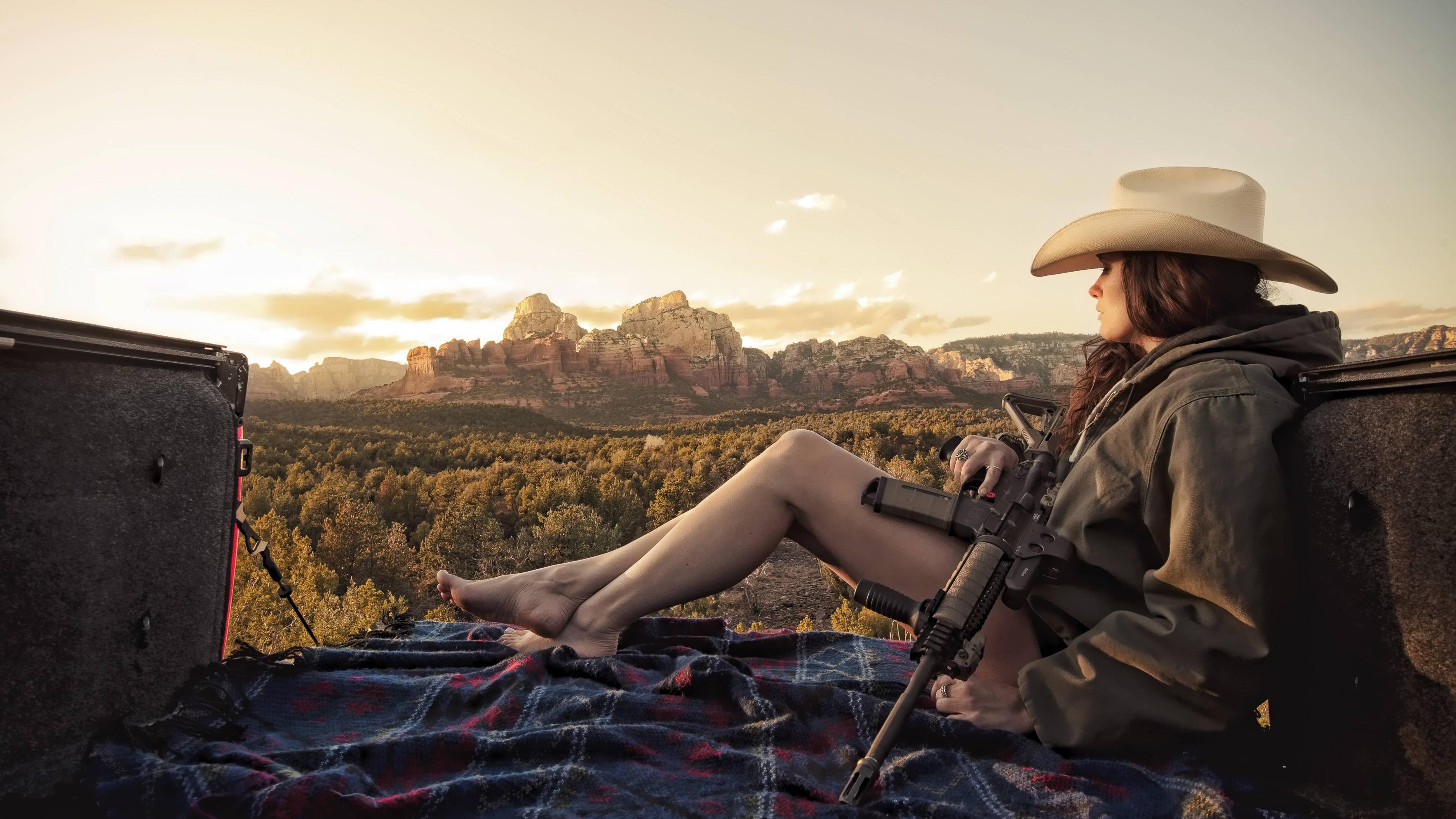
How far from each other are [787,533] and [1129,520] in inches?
35.6

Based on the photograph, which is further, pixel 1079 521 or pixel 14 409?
pixel 1079 521

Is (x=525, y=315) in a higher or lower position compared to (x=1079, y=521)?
higher

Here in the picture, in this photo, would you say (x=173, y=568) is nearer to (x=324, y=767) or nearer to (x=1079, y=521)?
(x=324, y=767)

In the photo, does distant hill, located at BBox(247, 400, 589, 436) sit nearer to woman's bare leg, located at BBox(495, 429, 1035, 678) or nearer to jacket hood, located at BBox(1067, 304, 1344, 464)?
woman's bare leg, located at BBox(495, 429, 1035, 678)

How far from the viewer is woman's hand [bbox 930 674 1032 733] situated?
1.83 m

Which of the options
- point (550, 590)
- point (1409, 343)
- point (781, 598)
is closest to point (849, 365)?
point (781, 598)

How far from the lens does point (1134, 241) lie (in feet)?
6.35

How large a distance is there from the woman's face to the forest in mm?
2467

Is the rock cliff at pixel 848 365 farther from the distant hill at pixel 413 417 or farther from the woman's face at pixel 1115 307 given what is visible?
the woman's face at pixel 1115 307

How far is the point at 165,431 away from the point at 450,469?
43.0ft

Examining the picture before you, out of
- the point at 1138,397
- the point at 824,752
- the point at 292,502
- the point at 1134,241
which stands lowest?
the point at 292,502

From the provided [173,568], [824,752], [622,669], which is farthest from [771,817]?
[173,568]

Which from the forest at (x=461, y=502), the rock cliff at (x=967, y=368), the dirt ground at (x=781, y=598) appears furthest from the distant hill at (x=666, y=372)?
the dirt ground at (x=781, y=598)

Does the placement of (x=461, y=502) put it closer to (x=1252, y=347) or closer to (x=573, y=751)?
(x=573, y=751)
